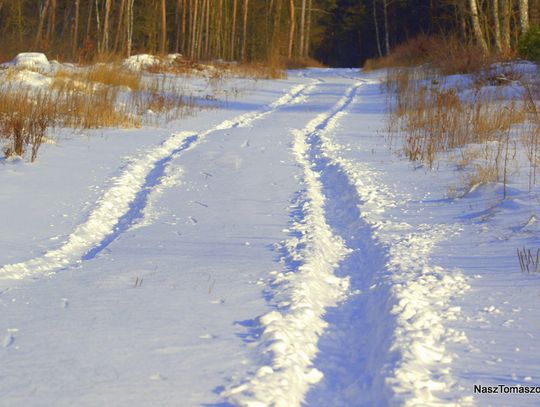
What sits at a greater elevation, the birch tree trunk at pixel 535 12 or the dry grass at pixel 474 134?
the birch tree trunk at pixel 535 12

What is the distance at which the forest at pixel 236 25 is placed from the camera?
3142 centimetres

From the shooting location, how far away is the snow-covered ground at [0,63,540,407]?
2.71 m

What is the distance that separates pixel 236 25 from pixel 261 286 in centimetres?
4376

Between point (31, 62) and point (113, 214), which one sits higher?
point (31, 62)

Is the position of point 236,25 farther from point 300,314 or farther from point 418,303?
point 300,314

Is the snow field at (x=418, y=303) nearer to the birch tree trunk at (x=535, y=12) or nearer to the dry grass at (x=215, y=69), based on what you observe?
the dry grass at (x=215, y=69)

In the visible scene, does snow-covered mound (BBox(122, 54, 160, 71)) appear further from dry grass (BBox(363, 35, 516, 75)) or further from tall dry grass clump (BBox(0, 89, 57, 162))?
tall dry grass clump (BBox(0, 89, 57, 162))

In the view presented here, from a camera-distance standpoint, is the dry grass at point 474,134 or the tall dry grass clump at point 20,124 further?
the tall dry grass clump at point 20,124

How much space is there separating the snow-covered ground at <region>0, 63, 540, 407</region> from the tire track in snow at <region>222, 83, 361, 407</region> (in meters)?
0.01

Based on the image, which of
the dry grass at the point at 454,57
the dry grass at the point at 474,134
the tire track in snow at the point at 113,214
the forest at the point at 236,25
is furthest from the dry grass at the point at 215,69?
the tire track in snow at the point at 113,214

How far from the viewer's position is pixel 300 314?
3.38m

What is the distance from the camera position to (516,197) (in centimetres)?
550

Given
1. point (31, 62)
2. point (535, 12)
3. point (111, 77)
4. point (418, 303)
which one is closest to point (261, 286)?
point (418, 303)

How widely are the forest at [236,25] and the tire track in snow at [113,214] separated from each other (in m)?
16.8
